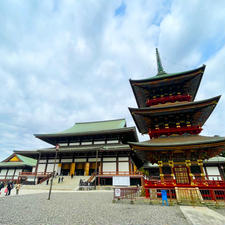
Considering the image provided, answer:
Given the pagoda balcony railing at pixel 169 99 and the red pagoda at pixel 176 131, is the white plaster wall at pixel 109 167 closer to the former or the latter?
the red pagoda at pixel 176 131

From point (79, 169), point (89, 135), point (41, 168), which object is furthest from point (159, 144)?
point (41, 168)

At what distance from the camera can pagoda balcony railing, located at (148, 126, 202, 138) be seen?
1301 cm

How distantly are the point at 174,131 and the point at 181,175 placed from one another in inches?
158

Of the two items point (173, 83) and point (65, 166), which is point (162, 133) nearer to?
point (173, 83)

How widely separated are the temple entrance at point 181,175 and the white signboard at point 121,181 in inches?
400

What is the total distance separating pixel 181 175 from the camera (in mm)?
12117

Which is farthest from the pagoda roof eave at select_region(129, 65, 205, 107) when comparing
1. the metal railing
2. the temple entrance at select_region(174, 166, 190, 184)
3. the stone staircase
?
the stone staircase

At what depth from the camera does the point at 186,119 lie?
13.9 meters

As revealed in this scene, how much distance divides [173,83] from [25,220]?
16788 mm

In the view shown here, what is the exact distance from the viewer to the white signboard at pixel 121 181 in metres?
20.5

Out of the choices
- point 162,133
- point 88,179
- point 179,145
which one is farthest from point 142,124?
point 88,179

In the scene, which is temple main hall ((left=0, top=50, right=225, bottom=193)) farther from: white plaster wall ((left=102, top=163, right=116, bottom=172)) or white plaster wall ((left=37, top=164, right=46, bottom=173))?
white plaster wall ((left=37, top=164, right=46, bottom=173))

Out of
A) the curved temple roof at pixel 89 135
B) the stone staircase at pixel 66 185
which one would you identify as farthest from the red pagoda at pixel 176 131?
the stone staircase at pixel 66 185

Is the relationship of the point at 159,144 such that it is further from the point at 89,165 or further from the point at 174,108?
the point at 89,165
